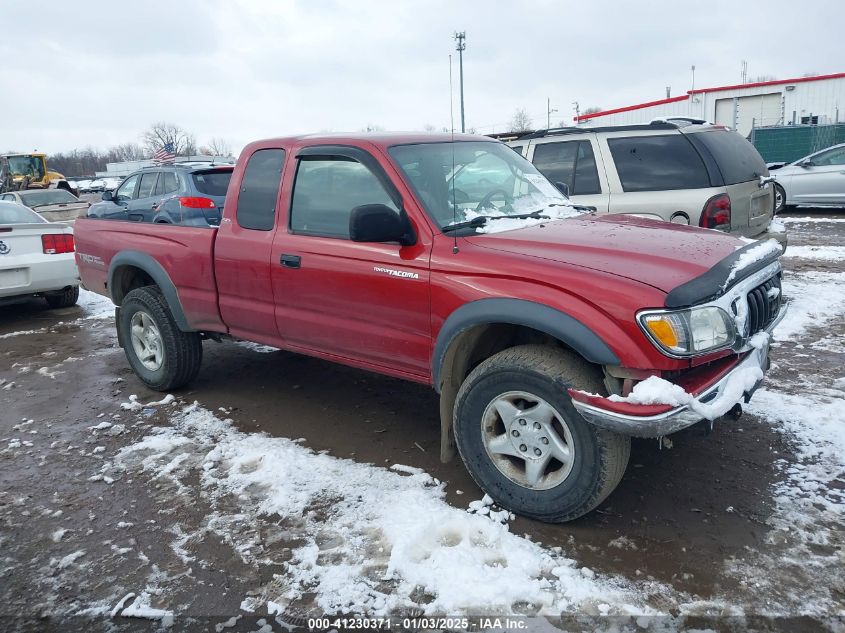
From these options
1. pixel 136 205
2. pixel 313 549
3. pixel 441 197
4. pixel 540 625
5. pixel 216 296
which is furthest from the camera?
pixel 136 205

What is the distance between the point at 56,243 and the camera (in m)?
8.44

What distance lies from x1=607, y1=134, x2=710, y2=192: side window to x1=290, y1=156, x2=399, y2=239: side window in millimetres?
3598

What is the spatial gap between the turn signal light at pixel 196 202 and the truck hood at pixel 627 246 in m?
8.09

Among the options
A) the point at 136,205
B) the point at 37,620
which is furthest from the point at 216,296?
the point at 136,205

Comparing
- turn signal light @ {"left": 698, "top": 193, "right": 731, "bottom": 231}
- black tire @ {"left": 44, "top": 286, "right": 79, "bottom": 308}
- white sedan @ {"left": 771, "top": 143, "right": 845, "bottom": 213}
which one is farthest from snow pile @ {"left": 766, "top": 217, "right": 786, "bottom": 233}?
black tire @ {"left": 44, "top": 286, "right": 79, "bottom": 308}

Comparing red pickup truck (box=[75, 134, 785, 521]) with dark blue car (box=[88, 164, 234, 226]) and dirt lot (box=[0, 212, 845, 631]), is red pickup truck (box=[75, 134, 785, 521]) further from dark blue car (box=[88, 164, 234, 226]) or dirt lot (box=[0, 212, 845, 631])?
dark blue car (box=[88, 164, 234, 226])

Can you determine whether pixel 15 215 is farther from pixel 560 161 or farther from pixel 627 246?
pixel 627 246

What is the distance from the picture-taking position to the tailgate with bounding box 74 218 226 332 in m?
4.81

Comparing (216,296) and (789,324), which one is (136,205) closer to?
(216,296)

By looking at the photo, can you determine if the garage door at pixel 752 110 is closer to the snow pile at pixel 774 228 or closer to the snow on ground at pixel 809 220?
the snow on ground at pixel 809 220

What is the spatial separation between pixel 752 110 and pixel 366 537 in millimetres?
31359

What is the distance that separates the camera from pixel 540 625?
8.59 feet

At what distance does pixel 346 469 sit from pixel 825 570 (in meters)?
2.43

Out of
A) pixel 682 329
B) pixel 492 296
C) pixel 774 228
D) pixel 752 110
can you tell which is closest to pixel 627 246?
pixel 682 329
